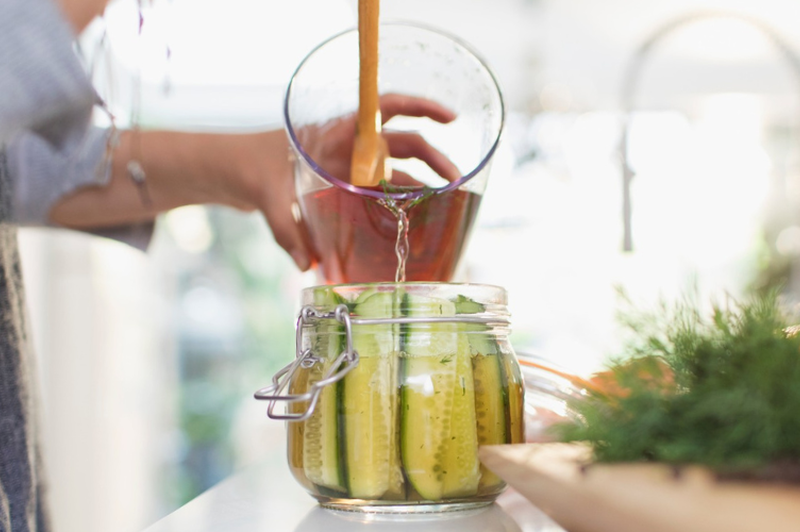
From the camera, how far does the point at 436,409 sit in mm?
367

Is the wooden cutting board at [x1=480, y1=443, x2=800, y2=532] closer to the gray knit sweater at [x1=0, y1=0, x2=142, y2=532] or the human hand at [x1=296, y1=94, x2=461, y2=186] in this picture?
the human hand at [x1=296, y1=94, x2=461, y2=186]

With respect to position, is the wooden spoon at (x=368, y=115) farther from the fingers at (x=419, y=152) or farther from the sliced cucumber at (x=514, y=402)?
the sliced cucumber at (x=514, y=402)

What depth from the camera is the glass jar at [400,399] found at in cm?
37

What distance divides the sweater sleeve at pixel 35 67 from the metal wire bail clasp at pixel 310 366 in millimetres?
208

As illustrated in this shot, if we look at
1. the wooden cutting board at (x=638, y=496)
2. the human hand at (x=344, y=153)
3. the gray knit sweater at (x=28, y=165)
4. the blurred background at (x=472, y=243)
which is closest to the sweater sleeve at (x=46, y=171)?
the gray knit sweater at (x=28, y=165)

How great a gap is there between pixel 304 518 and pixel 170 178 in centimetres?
46

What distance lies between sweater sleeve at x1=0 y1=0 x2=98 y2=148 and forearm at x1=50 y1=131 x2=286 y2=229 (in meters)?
0.21

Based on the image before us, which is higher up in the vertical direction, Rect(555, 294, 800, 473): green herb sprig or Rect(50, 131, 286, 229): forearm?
Rect(50, 131, 286, 229): forearm

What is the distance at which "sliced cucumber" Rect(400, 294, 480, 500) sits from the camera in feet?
1.20

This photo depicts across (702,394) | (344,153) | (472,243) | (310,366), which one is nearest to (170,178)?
(344,153)

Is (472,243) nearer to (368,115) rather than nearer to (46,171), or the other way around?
(46,171)

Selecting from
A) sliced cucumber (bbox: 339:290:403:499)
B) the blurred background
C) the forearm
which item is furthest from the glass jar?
the blurred background

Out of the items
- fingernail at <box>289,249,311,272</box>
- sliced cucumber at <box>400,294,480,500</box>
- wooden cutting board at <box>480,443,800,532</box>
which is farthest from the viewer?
fingernail at <box>289,249,311,272</box>

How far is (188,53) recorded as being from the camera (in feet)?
7.50
